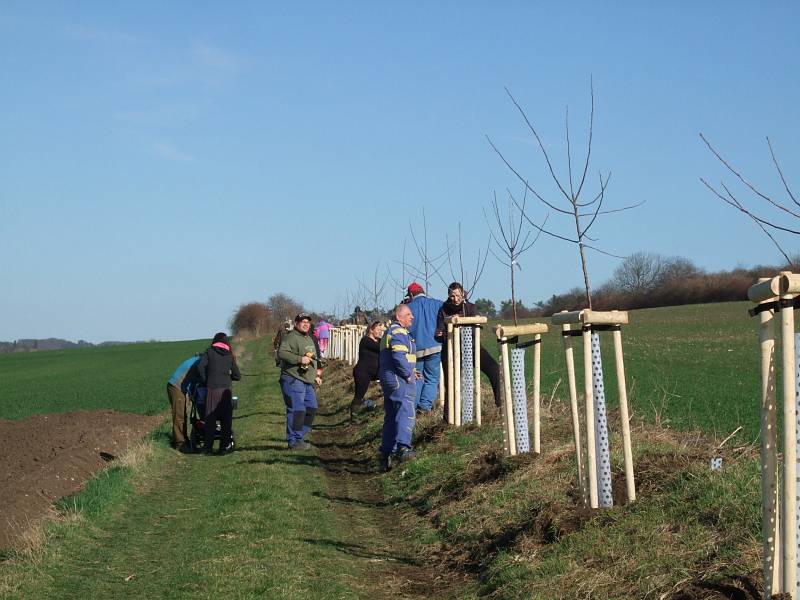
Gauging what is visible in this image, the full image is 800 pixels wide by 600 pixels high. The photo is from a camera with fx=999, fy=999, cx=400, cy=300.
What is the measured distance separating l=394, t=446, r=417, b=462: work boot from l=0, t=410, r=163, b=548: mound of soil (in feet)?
12.7

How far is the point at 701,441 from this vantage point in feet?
30.7

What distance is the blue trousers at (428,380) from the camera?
48.5 ft

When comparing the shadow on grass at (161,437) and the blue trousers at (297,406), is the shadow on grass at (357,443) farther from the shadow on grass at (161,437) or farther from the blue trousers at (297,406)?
the shadow on grass at (161,437)

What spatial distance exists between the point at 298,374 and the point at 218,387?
56.9 inches

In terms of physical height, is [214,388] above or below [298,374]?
below

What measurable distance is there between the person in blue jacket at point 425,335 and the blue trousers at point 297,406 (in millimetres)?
1656

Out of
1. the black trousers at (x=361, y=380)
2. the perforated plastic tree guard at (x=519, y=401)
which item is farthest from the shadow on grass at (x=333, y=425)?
the perforated plastic tree guard at (x=519, y=401)

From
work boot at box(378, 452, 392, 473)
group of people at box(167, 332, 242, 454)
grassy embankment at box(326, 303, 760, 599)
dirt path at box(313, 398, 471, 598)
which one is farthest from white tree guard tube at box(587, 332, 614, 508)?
group of people at box(167, 332, 242, 454)

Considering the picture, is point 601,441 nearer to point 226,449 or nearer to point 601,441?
point 601,441

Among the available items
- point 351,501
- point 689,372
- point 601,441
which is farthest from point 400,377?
point 689,372

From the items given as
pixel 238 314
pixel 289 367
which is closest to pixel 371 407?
pixel 289 367

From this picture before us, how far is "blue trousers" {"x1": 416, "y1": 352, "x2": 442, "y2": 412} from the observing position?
582 inches

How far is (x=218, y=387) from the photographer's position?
48.7 feet

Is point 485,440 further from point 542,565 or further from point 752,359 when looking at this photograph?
point 752,359
